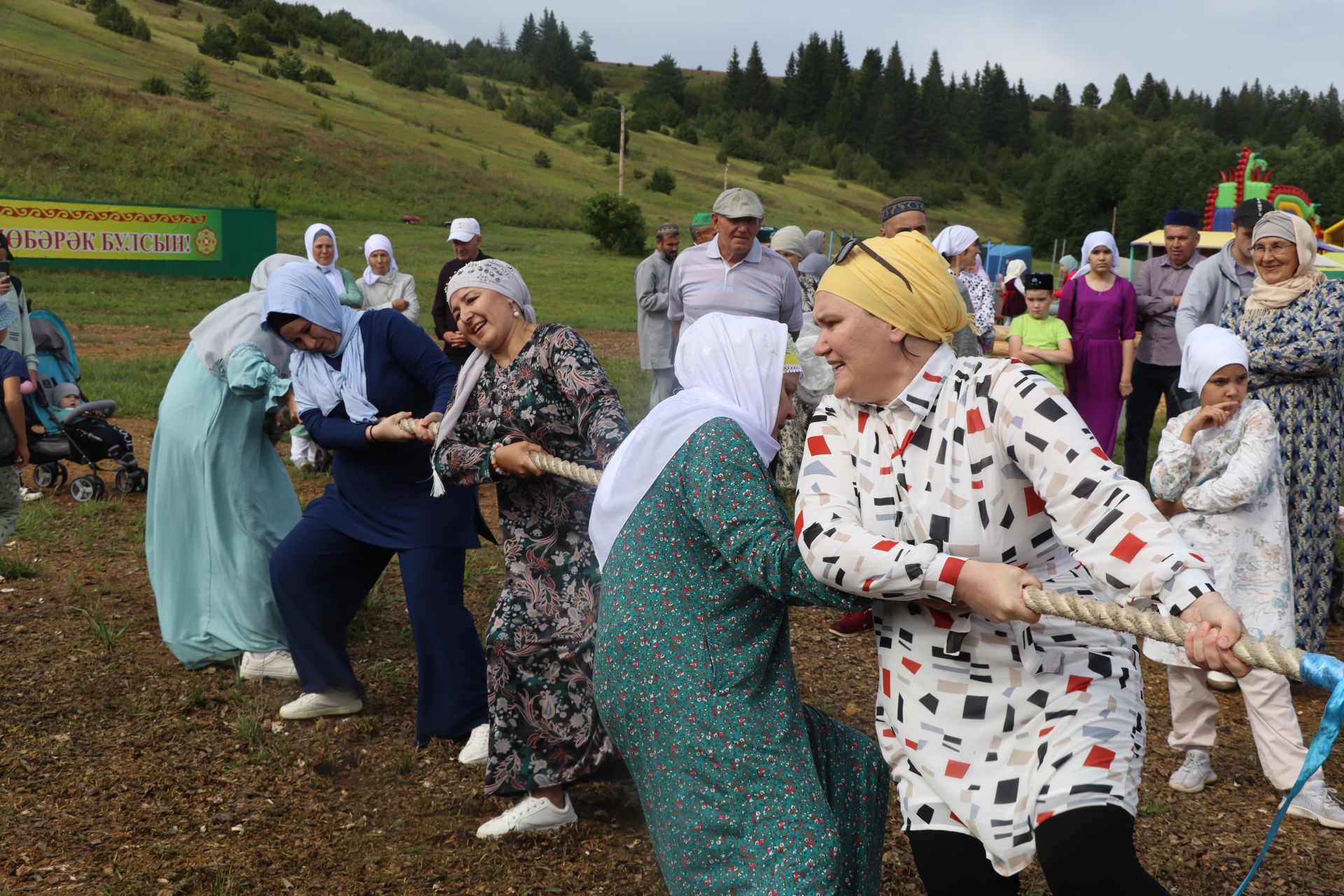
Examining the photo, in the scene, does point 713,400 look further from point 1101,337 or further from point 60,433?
point 60,433

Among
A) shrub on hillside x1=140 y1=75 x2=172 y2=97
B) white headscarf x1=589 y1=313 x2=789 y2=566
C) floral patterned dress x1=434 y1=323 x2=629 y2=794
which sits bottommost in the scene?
floral patterned dress x1=434 y1=323 x2=629 y2=794

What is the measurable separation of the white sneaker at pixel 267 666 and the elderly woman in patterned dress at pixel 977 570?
3.77 metres

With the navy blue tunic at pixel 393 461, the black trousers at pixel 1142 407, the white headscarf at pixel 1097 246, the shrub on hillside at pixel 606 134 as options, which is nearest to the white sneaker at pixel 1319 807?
the navy blue tunic at pixel 393 461

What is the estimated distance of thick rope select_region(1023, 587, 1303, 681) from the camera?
1908 millimetres

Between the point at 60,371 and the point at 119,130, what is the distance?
33.4 meters

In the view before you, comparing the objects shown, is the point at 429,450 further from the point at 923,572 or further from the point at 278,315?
the point at 923,572

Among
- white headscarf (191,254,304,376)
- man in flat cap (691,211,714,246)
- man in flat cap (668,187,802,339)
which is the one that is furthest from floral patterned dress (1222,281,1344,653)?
man in flat cap (691,211,714,246)

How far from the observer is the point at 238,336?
5277 millimetres

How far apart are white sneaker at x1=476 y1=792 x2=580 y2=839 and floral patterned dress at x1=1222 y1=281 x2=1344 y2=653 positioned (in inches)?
136

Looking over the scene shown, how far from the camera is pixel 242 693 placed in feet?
17.1

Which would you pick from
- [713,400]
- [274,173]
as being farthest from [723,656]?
[274,173]

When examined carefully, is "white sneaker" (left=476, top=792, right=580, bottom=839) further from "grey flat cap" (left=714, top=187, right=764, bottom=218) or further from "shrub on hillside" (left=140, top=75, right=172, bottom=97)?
"shrub on hillside" (left=140, top=75, right=172, bottom=97)

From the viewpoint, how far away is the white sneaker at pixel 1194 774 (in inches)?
170

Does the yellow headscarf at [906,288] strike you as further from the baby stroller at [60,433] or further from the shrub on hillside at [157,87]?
the shrub on hillside at [157,87]
